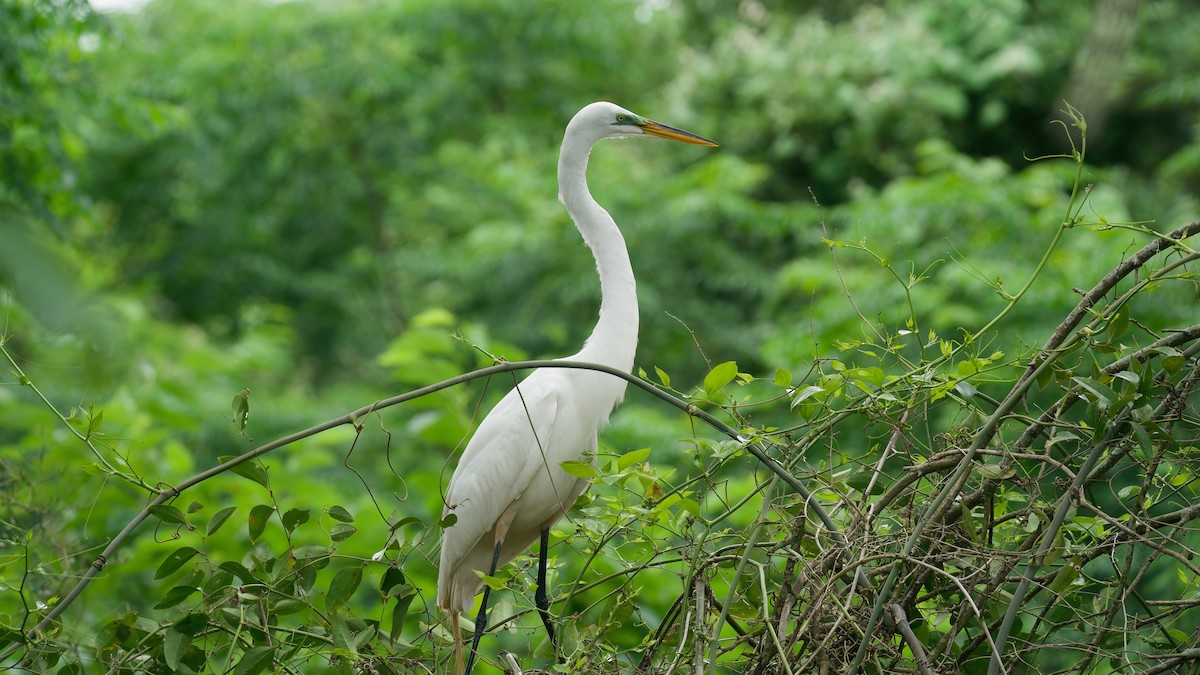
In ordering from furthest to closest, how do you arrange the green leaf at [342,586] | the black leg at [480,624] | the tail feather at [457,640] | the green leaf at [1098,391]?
the black leg at [480,624]
the tail feather at [457,640]
the green leaf at [342,586]
the green leaf at [1098,391]

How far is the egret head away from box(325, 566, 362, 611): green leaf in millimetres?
1111

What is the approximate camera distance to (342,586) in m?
1.78

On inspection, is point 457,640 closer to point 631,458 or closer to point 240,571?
point 240,571

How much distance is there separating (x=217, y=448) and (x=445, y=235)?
269cm

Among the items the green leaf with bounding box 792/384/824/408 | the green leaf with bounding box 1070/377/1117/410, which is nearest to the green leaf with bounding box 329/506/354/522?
the green leaf with bounding box 792/384/824/408

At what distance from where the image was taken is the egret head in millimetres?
2516

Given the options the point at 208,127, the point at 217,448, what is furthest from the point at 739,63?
the point at 217,448

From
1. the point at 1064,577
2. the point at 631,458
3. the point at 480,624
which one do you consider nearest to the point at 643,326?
the point at 480,624

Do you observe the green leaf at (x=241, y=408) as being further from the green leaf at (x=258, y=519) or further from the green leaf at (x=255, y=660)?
the green leaf at (x=255, y=660)

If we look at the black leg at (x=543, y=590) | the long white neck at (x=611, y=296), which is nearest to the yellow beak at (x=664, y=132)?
the long white neck at (x=611, y=296)

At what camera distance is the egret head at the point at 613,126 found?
8.25 ft

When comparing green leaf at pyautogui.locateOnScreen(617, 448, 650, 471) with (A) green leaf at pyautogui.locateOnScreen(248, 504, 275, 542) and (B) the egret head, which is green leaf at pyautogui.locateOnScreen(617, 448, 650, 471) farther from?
(B) the egret head

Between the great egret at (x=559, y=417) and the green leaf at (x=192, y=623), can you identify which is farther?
the great egret at (x=559, y=417)

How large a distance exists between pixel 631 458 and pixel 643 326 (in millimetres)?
5404
